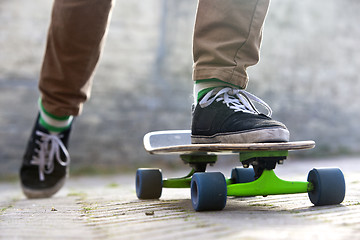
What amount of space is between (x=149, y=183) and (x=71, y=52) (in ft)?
2.14

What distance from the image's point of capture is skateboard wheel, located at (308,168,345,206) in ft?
3.88

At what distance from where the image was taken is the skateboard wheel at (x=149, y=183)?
154 centimetres

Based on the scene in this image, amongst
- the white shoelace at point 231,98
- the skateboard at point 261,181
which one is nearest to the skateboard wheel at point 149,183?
the skateboard at point 261,181

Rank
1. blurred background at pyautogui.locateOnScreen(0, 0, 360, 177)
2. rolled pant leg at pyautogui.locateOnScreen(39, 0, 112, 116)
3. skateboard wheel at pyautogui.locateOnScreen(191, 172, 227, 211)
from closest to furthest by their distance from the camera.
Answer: skateboard wheel at pyautogui.locateOnScreen(191, 172, 227, 211)
rolled pant leg at pyautogui.locateOnScreen(39, 0, 112, 116)
blurred background at pyautogui.locateOnScreen(0, 0, 360, 177)

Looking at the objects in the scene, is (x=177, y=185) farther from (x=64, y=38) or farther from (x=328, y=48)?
(x=328, y=48)

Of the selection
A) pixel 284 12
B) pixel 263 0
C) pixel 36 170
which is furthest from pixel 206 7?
pixel 284 12

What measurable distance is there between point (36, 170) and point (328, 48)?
4.47 m

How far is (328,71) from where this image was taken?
552 centimetres

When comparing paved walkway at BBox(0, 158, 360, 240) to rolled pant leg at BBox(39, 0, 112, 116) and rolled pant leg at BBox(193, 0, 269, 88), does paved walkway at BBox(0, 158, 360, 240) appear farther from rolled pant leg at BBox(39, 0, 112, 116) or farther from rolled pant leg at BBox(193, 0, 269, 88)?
rolled pant leg at BBox(39, 0, 112, 116)

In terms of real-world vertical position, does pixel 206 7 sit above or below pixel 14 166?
above

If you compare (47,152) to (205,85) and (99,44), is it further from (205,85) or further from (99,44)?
(205,85)

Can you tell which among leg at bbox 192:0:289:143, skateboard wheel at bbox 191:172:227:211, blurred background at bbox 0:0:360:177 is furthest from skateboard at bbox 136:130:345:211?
blurred background at bbox 0:0:360:177

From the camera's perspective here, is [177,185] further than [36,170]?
No

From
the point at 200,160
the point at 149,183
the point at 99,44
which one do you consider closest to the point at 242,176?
the point at 200,160
